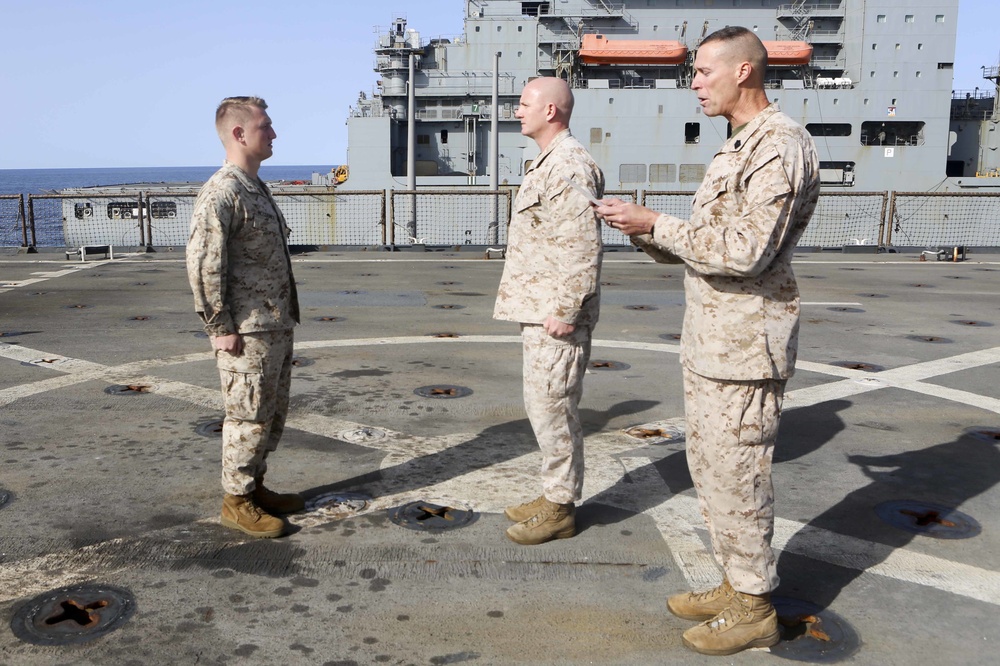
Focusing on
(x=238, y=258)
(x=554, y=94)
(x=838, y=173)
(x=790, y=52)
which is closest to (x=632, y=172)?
(x=790, y=52)

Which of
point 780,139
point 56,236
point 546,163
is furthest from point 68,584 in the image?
point 56,236

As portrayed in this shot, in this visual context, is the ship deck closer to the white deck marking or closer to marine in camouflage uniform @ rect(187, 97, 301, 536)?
the white deck marking

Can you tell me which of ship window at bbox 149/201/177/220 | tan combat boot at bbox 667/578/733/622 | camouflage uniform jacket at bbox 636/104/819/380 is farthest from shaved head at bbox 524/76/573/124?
ship window at bbox 149/201/177/220

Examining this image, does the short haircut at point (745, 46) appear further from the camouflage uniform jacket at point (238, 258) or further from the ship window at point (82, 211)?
the ship window at point (82, 211)

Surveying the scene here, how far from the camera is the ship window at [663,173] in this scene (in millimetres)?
31141

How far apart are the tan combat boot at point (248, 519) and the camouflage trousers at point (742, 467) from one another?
73.6 inches

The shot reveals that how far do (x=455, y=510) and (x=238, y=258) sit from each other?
1.51m

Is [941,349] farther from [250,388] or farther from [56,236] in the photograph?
[56,236]

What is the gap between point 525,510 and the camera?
11.7ft

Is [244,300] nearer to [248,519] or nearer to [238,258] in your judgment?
[238,258]

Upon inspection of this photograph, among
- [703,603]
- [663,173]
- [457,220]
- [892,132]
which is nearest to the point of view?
[703,603]

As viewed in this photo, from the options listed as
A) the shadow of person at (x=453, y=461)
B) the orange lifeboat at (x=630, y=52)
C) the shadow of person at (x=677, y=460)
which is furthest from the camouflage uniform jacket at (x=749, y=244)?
the orange lifeboat at (x=630, y=52)

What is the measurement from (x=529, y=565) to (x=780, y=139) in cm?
187

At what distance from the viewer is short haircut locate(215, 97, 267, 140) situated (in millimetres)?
3436
